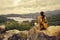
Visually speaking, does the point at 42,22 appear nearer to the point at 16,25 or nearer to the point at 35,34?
the point at 35,34

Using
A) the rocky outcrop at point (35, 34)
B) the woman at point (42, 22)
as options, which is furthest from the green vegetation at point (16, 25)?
the woman at point (42, 22)

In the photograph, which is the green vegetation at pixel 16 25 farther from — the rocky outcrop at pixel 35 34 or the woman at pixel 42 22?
the woman at pixel 42 22

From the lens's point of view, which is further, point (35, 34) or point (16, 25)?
point (16, 25)

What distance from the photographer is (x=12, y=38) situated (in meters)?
3.54

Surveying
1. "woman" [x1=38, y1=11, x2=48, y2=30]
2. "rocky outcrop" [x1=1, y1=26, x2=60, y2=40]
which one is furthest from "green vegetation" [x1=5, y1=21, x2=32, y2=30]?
"woman" [x1=38, y1=11, x2=48, y2=30]

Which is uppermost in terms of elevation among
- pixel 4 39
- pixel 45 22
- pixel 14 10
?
pixel 14 10

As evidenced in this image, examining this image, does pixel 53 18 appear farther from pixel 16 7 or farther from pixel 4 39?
pixel 4 39

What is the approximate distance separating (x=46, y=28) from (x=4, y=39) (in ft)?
2.80

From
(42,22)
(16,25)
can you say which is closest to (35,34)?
(42,22)

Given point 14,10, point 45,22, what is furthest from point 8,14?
point 45,22

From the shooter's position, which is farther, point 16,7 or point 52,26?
point 16,7

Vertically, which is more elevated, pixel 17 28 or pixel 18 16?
pixel 18 16

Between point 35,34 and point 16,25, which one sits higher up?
point 16,25

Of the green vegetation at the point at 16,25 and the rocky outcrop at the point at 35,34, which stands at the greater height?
the green vegetation at the point at 16,25
